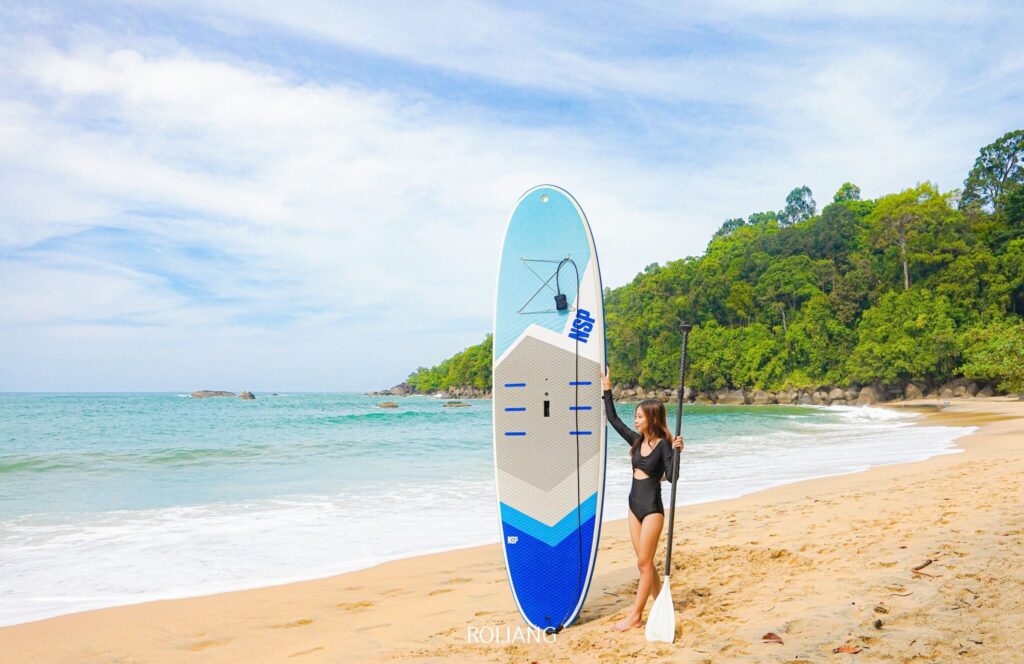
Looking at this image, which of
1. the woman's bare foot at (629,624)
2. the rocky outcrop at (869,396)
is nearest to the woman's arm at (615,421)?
the woman's bare foot at (629,624)

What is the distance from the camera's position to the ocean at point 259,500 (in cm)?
515

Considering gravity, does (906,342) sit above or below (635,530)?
above

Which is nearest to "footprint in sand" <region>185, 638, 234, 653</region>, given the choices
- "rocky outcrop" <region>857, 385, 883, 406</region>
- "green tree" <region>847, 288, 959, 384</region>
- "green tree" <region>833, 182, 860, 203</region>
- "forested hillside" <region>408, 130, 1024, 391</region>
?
"forested hillside" <region>408, 130, 1024, 391</region>

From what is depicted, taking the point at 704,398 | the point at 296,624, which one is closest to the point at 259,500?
the point at 296,624

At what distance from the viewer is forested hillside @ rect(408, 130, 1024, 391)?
40312 mm

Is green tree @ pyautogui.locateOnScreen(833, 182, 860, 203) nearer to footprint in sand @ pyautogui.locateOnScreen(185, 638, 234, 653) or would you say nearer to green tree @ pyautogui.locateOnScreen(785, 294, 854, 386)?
green tree @ pyautogui.locateOnScreen(785, 294, 854, 386)

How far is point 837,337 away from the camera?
46625 millimetres

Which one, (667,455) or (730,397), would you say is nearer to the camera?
(667,455)

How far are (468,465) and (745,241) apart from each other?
60.7 metres

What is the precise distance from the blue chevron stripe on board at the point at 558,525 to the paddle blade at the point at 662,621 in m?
0.81

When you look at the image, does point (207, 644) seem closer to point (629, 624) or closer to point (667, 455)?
point (629, 624)

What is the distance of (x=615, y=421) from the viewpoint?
360cm

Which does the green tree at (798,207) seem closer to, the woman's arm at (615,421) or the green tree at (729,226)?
the green tree at (729,226)

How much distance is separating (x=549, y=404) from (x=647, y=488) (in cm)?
97
